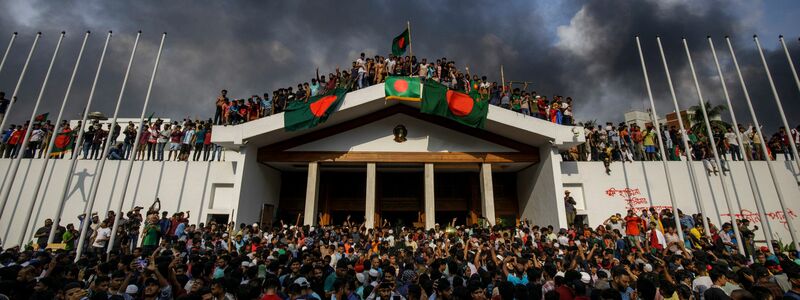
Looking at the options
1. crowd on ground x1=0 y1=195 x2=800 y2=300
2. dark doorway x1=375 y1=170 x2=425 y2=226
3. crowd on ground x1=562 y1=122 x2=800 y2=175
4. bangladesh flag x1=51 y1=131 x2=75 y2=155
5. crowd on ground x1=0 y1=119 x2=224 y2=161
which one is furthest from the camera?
dark doorway x1=375 y1=170 x2=425 y2=226

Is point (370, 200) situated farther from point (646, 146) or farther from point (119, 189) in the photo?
point (646, 146)

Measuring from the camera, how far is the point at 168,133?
1647 cm

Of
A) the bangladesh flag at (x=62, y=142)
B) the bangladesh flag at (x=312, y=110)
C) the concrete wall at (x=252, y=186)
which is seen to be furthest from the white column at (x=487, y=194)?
the bangladesh flag at (x=62, y=142)

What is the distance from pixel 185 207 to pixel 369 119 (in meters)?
8.39

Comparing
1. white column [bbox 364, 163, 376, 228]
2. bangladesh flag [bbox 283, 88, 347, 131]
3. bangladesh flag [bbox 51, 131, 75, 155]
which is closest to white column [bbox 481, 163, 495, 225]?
white column [bbox 364, 163, 376, 228]

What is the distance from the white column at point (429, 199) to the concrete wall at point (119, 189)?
320 inches

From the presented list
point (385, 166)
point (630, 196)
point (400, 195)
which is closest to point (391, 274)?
point (385, 166)

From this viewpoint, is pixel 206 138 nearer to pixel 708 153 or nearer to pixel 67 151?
pixel 67 151

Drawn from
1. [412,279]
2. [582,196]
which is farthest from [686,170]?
[412,279]

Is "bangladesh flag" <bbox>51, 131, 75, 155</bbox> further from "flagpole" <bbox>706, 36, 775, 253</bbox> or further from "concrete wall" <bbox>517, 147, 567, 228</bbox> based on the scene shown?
"flagpole" <bbox>706, 36, 775, 253</bbox>

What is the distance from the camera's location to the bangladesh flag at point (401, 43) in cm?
1596

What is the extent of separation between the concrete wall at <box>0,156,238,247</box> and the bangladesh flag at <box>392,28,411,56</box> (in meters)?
8.60

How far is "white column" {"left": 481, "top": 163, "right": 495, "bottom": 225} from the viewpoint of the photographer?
15109 millimetres

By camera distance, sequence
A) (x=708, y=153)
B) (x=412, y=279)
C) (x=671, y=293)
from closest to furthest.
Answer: (x=671, y=293)
(x=412, y=279)
(x=708, y=153)
